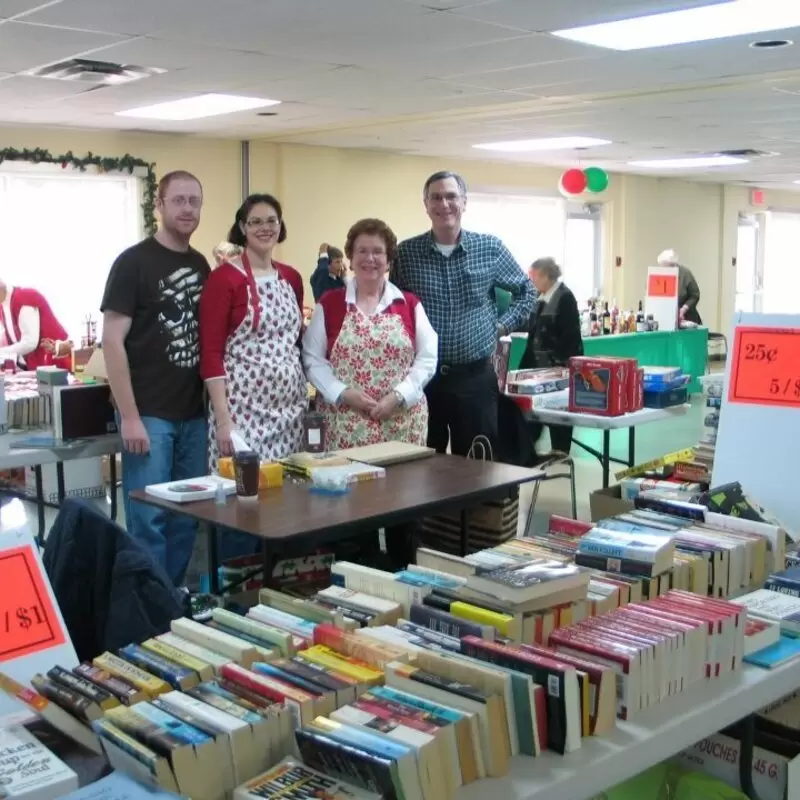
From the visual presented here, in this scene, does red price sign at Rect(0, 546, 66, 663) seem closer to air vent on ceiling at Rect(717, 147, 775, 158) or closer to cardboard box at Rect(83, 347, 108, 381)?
cardboard box at Rect(83, 347, 108, 381)

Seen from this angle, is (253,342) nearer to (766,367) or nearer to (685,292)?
(766,367)

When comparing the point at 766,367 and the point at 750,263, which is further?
the point at 750,263

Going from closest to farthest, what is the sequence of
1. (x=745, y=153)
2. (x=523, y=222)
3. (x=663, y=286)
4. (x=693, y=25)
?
1. (x=693, y=25)
2. (x=745, y=153)
3. (x=663, y=286)
4. (x=523, y=222)

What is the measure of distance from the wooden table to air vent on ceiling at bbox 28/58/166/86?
9.96 feet

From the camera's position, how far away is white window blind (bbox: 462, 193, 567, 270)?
11.5 metres

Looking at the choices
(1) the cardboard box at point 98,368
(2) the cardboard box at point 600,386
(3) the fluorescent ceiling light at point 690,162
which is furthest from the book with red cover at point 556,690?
(3) the fluorescent ceiling light at point 690,162

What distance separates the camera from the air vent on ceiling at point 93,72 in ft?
17.4

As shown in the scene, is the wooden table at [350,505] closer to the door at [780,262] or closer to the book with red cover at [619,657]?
the book with red cover at [619,657]

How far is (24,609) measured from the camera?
6.20 ft

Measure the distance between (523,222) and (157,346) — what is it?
8936mm

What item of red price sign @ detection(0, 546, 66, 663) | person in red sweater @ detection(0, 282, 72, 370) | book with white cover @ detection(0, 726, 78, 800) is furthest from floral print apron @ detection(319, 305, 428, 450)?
person in red sweater @ detection(0, 282, 72, 370)

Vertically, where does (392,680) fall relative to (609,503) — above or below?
above

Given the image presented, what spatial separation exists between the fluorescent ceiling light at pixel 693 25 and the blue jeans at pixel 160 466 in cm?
236

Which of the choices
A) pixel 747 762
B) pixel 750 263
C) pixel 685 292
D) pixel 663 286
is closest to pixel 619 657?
pixel 747 762
